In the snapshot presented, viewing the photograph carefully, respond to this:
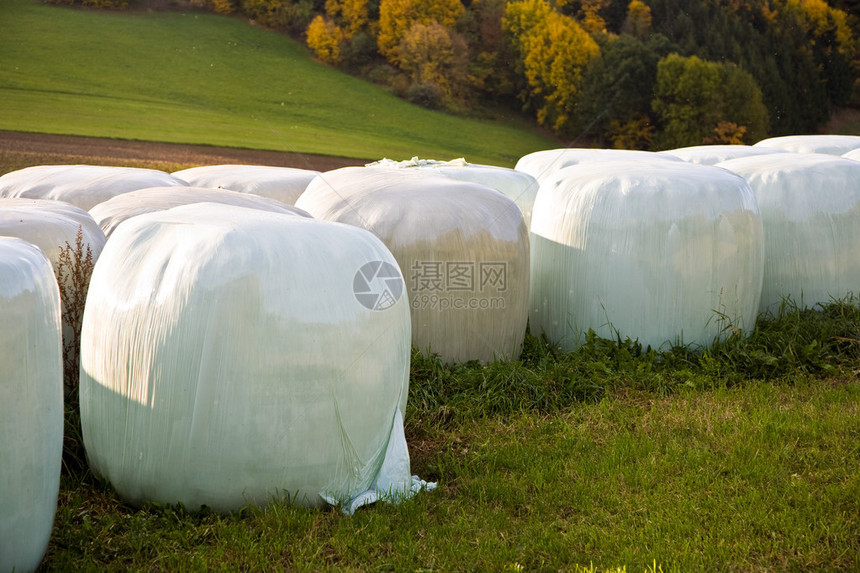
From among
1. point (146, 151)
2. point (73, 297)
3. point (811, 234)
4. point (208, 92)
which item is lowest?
point (146, 151)

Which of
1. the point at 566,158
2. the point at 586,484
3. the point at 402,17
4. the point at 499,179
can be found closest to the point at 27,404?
the point at 586,484

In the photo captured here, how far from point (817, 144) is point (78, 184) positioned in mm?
9046

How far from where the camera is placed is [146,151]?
817 inches

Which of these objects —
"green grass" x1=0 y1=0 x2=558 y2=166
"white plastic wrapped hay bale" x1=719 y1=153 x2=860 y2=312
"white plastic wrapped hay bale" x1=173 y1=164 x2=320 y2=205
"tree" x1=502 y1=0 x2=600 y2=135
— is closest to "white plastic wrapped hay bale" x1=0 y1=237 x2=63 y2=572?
"white plastic wrapped hay bale" x1=173 y1=164 x2=320 y2=205

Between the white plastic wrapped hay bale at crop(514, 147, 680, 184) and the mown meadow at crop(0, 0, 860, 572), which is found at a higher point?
the white plastic wrapped hay bale at crop(514, 147, 680, 184)

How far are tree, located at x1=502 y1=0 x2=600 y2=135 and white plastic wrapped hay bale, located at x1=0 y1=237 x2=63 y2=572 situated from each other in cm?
2867

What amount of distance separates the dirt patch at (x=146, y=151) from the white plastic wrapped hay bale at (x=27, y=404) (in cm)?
1654

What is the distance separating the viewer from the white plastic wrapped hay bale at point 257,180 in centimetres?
807

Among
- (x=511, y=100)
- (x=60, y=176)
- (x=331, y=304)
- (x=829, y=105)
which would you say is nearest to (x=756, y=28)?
(x=829, y=105)

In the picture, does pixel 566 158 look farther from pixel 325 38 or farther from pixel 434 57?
pixel 325 38

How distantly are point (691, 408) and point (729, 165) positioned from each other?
10.9ft

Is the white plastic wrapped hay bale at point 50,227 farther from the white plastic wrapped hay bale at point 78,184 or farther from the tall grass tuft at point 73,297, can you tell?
the white plastic wrapped hay bale at point 78,184

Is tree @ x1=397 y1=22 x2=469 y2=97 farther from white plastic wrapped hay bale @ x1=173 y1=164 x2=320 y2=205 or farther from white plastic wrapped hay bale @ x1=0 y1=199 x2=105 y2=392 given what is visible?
white plastic wrapped hay bale @ x1=0 y1=199 x2=105 y2=392

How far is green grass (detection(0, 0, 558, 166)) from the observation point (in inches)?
957
